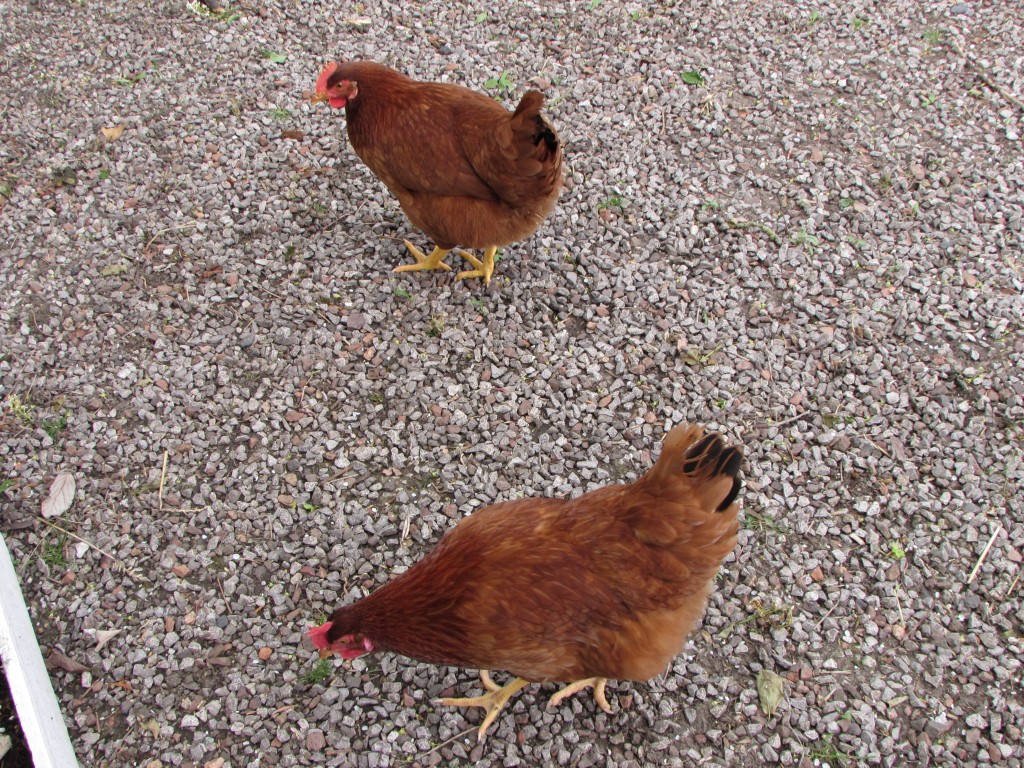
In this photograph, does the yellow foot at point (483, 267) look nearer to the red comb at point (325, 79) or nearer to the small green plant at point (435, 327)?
the small green plant at point (435, 327)

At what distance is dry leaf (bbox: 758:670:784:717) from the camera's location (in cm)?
283

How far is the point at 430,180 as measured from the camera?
3.59 m

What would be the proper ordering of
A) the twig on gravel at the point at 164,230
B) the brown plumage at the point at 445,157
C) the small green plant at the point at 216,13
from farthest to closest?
the small green plant at the point at 216,13, the twig on gravel at the point at 164,230, the brown plumage at the point at 445,157

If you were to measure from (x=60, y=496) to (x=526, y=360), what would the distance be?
241 cm

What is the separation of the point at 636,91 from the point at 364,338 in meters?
2.90

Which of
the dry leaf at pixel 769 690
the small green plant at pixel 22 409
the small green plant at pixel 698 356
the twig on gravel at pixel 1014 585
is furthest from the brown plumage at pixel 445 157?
the twig on gravel at pixel 1014 585

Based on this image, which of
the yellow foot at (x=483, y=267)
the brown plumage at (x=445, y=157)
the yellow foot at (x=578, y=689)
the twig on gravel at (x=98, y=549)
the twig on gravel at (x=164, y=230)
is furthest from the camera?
the twig on gravel at (x=164, y=230)

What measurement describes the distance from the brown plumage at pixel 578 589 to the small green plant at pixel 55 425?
2026mm

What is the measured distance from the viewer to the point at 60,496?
10.8 ft

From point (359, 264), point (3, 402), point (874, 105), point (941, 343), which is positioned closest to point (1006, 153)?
point (874, 105)

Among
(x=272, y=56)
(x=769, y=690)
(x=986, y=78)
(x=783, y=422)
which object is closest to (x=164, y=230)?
(x=272, y=56)

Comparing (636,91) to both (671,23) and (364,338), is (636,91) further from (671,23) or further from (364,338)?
(364,338)

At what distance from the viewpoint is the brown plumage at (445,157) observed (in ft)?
11.3

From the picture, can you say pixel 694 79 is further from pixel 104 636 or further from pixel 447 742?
pixel 104 636
